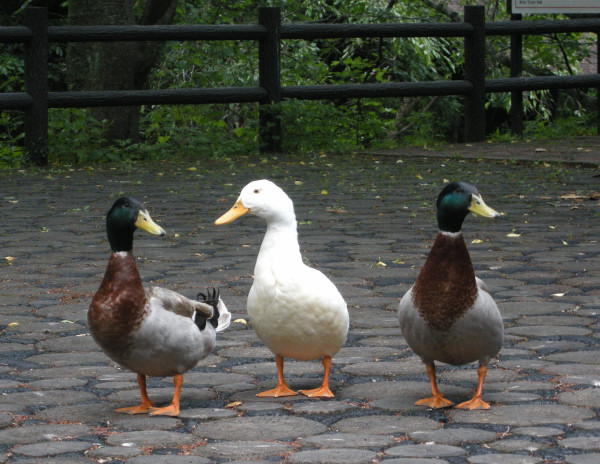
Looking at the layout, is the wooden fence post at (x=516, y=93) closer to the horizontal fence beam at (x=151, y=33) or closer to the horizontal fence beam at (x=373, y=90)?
the horizontal fence beam at (x=373, y=90)

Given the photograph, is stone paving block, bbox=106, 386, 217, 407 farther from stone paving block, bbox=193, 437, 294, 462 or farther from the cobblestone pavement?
stone paving block, bbox=193, 437, 294, 462

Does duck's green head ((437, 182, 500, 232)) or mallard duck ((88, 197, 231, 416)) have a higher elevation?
duck's green head ((437, 182, 500, 232))

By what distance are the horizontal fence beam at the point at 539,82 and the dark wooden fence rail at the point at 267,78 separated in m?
0.01

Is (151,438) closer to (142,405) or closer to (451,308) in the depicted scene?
(142,405)

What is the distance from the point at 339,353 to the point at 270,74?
9476mm

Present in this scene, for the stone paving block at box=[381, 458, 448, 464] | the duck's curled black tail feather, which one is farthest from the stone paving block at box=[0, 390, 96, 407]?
the stone paving block at box=[381, 458, 448, 464]

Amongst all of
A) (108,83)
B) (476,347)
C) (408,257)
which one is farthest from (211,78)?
(476,347)

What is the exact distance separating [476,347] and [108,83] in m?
11.4

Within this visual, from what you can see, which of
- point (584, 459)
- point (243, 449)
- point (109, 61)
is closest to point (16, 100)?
point (109, 61)

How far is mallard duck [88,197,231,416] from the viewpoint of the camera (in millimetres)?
3680

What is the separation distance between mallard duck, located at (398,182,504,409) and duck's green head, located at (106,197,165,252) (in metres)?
0.90

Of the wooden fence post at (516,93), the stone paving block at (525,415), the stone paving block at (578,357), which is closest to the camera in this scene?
the stone paving block at (525,415)

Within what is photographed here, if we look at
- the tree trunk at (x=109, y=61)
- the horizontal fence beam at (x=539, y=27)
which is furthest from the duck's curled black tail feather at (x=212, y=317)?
the horizontal fence beam at (x=539, y=27)

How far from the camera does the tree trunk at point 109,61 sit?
565 inches
